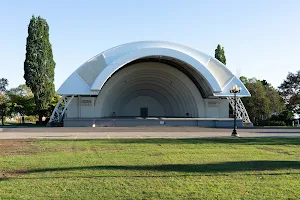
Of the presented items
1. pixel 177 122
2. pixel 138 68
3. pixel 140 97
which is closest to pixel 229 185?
Result: pixel 177 122

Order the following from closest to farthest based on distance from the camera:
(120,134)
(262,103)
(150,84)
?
(120,134) → (262,103) → (150,84)

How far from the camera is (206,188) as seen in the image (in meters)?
6.85

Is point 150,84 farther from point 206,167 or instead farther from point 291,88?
point 206,167

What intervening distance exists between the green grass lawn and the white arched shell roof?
78.1 ft

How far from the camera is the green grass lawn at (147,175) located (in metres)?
6.47

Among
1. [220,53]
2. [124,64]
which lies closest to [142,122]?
[124,64]

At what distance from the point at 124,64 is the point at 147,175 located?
93.2 ft

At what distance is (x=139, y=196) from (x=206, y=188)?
Result: 4.62 ft

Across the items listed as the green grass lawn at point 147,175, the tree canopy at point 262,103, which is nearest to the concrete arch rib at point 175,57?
the tree canopy at point 262,103

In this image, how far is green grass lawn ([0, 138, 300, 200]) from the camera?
6.47 m

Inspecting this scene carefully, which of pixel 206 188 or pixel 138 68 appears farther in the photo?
pixel 138 68

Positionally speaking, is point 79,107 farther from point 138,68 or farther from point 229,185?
point 229,185

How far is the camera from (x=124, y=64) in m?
35.8

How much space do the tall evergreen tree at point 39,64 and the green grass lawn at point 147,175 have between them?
3154cm
